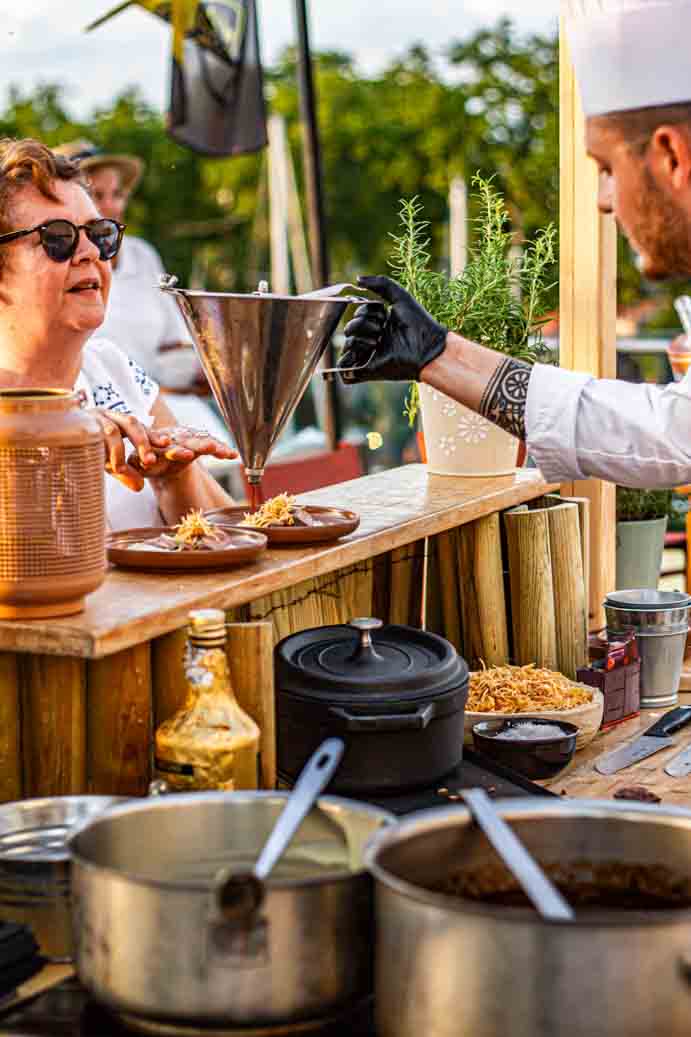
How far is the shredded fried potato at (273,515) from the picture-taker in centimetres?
232

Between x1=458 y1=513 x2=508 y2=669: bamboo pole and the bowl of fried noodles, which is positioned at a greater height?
x1=458 y1=513 x2=508 y2=669: bamboo pole

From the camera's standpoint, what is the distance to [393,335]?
232 centimetres

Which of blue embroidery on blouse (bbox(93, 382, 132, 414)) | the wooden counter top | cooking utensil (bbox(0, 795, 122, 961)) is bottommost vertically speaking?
cooking utensil (bbox(0, 795, 122, 961))

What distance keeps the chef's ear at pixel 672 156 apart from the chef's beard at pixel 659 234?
15mm

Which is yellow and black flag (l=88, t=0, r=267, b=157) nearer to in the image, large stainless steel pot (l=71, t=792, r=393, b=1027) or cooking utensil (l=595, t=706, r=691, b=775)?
cooking utensil (l=595, t=706, r=691, b=775)

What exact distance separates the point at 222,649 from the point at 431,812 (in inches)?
17.1

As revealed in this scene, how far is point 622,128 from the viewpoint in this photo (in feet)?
6.85

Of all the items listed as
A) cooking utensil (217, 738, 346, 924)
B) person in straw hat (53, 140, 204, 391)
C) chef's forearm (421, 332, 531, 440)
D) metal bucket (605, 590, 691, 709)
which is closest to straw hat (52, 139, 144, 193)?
person in straw hat (53, 140, 204, 391)

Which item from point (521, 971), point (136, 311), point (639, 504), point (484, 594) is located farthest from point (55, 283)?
point (136, 311)

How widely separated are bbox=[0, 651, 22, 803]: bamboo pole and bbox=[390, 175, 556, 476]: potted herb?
1.27 m

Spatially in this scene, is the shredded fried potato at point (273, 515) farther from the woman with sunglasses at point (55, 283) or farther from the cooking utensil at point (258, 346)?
the woman with sunglasses at point (55, 283)

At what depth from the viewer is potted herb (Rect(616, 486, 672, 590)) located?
3.49 metres

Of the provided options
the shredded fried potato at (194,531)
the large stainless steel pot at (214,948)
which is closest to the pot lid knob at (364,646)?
the shredded fried potato at (194,531)

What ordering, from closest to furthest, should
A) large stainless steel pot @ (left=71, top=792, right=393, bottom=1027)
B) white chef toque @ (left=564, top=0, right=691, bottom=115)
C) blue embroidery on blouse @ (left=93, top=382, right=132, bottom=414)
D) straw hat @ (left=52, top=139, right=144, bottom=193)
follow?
large stainless steel pot @ (left=71, top=792, right=393, bottom=1027)
white chef toque @ (left=564, top=0, right=691, bottom=115)
blue embroidery on blouse @ (left=93, top=382, right=132, bottom=414)
straw hat @ (left=52, top=139, right=144, bottom=193)
